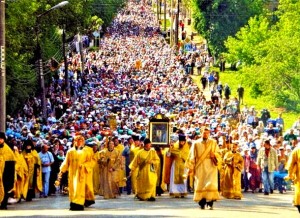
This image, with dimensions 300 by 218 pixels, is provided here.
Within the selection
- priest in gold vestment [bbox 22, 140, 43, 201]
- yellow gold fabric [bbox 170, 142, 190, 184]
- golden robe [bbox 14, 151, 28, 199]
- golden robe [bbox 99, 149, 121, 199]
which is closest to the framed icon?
golden robe [bbox 99, 149, 121, 199]

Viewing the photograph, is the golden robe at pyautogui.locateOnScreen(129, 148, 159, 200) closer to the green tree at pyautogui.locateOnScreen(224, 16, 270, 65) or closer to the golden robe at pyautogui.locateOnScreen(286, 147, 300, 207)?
the golden robe at pyautogui.locateOnScreen(286, 147, 300, 207)

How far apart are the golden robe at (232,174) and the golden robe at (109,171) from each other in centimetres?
260

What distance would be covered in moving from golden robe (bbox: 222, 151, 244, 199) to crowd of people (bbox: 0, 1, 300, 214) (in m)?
0.02

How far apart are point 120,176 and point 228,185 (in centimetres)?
255

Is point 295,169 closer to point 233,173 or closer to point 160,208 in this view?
point 160,208

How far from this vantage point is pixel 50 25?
67.3m

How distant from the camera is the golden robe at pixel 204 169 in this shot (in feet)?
88.8

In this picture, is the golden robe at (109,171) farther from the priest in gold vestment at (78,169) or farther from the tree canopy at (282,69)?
the tree canopy at (282,69)

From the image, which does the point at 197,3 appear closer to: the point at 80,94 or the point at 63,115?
the point at 80,94

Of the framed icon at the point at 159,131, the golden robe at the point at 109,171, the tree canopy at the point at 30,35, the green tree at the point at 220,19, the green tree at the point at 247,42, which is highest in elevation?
the green tree at the point at 220,19

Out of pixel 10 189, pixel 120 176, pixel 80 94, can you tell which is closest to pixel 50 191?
pixel 120 176

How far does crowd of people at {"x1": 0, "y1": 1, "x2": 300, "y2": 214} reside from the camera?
27.4 metres

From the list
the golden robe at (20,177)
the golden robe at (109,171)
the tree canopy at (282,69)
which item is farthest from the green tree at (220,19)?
the golden robe at (20,177)

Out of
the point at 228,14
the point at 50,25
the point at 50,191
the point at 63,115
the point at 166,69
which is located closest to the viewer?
the point at 50,191
